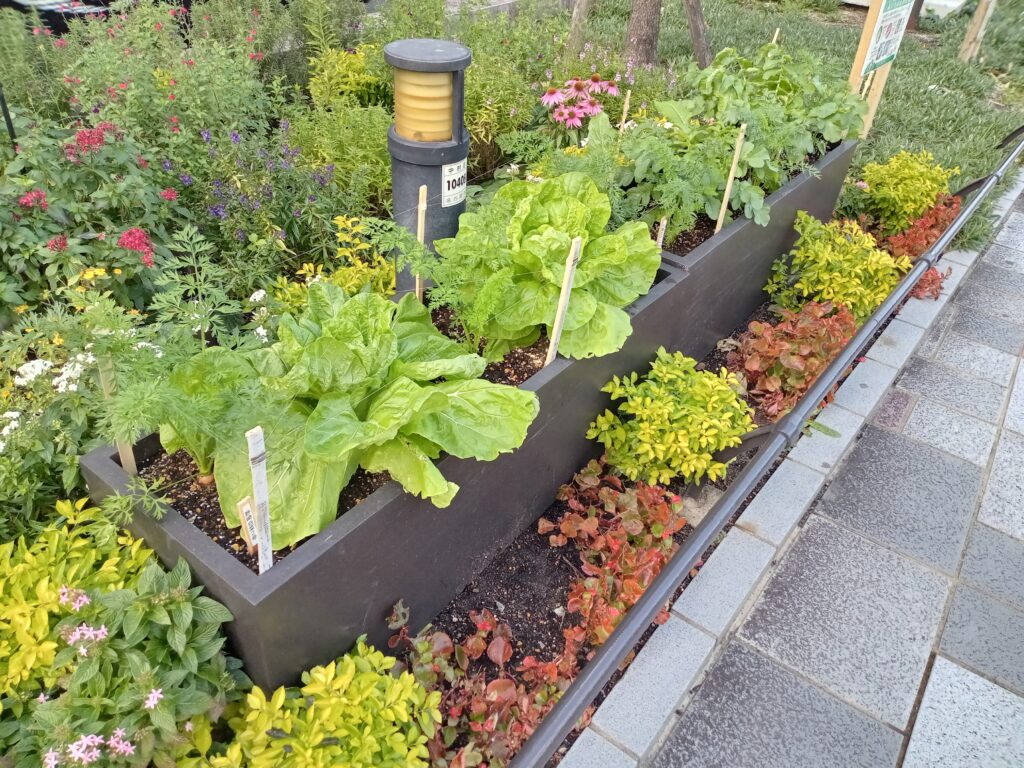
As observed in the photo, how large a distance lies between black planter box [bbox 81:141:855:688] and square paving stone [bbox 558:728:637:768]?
61cm

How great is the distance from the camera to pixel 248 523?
1586 mm

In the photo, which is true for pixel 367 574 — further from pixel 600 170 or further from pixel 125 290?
pixel 600 170

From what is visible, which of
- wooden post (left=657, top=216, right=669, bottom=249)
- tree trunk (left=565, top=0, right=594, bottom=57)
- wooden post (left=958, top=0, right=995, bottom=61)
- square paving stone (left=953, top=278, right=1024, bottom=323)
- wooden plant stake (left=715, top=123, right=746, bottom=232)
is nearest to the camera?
wooden post (left=657, top=216, right=669, bottom=249)

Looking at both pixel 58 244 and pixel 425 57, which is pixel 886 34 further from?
pixel 58 244

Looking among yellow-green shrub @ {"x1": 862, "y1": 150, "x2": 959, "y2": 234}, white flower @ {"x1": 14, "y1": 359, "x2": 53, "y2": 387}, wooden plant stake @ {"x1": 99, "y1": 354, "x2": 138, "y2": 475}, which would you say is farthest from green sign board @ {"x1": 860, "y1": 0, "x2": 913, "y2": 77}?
white flower @ {"x1": 14, "y1": 359, "x2": 53, "y2": 387}

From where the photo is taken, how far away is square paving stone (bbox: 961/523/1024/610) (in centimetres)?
260

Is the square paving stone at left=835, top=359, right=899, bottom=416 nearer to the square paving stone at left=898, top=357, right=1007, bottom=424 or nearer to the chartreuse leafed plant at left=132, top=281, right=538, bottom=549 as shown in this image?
the square paving stone at left=898, top=357, right=1007, bottom=424

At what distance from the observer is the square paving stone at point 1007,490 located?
2.88m

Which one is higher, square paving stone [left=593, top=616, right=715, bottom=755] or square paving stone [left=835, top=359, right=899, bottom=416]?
square paving stone [left=835, top=359, right=899, bottom=416]

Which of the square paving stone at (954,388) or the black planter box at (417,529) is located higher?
the black planter box at (417,529)

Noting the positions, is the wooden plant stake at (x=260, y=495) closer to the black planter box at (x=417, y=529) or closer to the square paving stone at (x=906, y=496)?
the black planter box at (x=417, y=529)

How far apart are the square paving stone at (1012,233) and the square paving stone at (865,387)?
236 cm

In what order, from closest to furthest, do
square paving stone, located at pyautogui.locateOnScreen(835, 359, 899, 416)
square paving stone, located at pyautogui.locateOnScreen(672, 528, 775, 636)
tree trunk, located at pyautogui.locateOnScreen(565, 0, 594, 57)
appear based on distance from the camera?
square paving stone, located at pyautogui.locateOnScreen(672, 528, 775, 636) → square paving stone, located at pyautogui.locateOnScreen(835, 359, 899, 416) → tree trunk, located at pyautogui.locateOnScreen(565, 0, 594, 57)

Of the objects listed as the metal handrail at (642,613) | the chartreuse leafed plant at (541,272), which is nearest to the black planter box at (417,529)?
the chartreuse leafed plant at (541,272)
